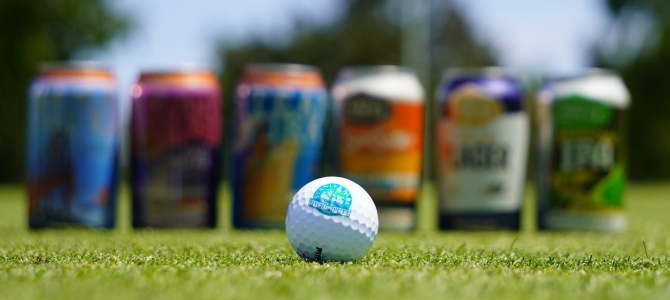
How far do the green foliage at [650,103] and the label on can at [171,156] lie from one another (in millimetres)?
21573

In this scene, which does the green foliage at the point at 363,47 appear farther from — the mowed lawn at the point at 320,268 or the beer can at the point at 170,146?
the mowed lawn at the point at 320,268

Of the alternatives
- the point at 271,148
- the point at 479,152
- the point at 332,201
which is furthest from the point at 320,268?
the point at 479,152

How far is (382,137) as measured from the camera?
624 centimetres

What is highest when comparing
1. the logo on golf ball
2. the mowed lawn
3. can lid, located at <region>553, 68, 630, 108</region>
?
can lid, located at <region>553, 68, 630, 108</region>

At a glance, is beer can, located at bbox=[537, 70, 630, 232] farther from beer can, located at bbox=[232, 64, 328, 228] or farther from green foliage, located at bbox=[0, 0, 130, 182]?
green foliage, located at bbox=[0, 0, 130, 182]

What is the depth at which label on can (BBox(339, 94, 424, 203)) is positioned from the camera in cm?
624

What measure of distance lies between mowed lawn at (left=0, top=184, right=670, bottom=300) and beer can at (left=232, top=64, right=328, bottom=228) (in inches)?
21.7

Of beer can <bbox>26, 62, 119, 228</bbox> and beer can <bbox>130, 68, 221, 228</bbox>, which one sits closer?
beer can <bbox>26, 62, 119, 228</bbox>

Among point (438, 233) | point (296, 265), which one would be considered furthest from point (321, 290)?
point (438, 233)

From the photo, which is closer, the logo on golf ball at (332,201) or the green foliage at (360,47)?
the logo on golf ball at (332,201)

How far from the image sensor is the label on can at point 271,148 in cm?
618

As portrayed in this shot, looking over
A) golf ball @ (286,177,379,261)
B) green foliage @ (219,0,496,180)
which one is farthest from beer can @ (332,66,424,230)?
green foliage @ (219,0,496,180)

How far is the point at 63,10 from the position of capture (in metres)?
20.9

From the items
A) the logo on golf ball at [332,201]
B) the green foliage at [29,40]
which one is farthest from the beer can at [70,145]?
the green foliage at [29,40]
